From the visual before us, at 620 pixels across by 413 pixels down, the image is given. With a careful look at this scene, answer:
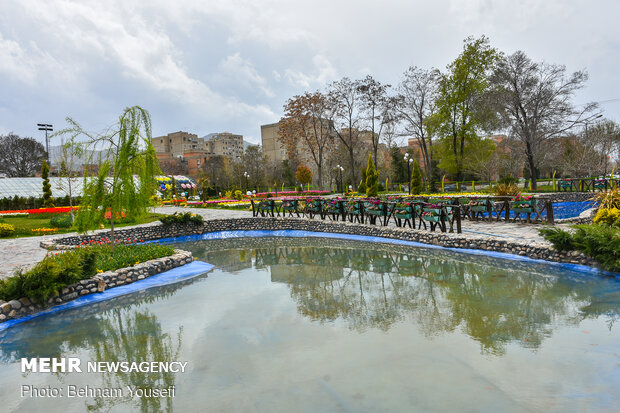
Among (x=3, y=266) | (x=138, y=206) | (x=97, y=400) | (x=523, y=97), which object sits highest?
(x=523, y=97)

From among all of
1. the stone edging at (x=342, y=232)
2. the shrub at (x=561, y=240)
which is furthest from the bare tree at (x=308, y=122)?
the shrub at (x=561, y=240)

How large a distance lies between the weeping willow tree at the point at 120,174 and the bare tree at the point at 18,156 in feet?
166

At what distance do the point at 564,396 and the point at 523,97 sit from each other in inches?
1162

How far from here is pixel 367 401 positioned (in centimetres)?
365

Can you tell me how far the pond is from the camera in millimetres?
3766

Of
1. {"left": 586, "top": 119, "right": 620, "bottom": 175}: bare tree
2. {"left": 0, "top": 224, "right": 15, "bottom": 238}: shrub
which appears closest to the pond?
{"left": 0, "top": 224, "right": 15, "bottom": 238}: shrub

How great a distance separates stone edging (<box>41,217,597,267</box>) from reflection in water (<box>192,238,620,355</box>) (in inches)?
20.9

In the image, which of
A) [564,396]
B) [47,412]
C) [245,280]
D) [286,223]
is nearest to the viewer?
[564,396]

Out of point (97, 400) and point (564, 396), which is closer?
point (564, 396)

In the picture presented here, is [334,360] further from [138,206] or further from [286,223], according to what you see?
[286,223]

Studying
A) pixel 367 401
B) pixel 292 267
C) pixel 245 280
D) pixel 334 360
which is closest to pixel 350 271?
pixel 292 267

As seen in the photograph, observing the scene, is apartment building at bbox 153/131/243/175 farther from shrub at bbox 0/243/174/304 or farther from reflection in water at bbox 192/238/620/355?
reflection in water at bbox 192/238/620/355

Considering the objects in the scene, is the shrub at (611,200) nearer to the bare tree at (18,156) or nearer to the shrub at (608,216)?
the shrub at (608,216)

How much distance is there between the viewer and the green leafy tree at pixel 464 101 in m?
30.5
